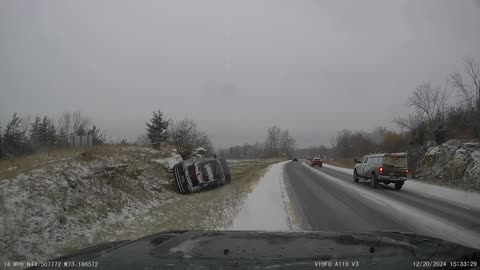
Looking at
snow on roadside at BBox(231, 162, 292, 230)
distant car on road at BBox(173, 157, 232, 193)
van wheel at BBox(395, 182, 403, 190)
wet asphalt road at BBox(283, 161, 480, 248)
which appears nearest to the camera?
wet asphalt road at BBox(283, 161, 480, 248)

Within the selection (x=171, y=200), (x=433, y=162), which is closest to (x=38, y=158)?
(x=171, y=200)

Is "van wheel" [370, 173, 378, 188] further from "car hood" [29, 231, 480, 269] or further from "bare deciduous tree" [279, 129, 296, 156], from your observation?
"bare deciduous tree" [279, 129, 296, 156]

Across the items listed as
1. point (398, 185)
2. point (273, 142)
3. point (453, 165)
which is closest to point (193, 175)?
point (398, 185)

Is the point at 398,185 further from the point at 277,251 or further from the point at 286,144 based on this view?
the point at 286,144

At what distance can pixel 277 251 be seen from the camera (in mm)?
3098

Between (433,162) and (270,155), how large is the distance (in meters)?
97.9

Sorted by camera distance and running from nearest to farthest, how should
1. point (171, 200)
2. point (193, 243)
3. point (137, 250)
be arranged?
point (137, 250) < point (193, 243) < point (171, 200)

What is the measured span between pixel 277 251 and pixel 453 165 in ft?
74.7

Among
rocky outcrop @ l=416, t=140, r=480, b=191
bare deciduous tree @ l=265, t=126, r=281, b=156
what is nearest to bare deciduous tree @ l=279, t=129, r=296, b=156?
bare deciduous tree @ l=265, t=126, r=281, b=156

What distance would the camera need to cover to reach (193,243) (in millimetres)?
3529

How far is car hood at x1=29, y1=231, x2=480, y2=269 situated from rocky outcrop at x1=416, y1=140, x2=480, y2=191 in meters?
16.6

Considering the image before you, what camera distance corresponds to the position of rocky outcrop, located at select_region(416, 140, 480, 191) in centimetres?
1873

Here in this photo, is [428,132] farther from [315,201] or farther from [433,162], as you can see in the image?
[315,201]

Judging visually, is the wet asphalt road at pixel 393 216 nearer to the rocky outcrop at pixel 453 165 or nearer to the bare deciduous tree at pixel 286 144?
the rocky outcrop at pixel 453 165
